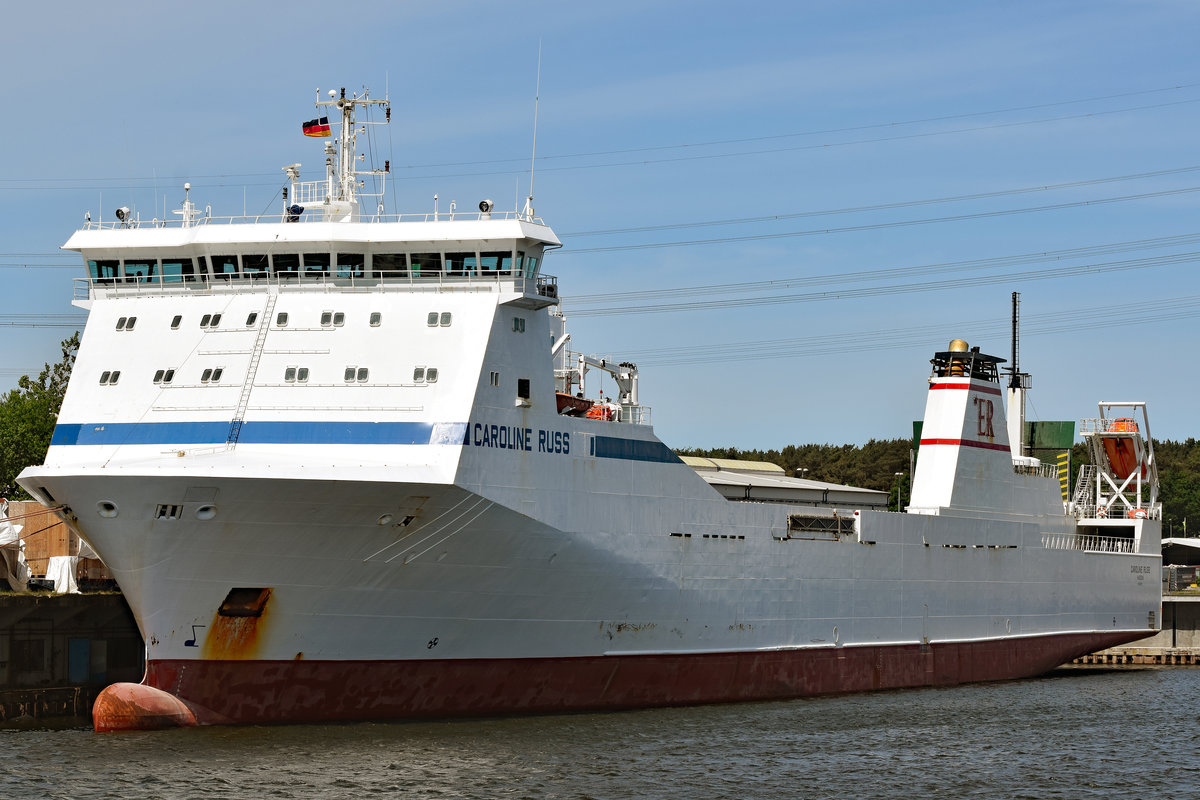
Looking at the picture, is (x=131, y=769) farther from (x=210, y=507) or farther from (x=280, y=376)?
(x=280, y=376)

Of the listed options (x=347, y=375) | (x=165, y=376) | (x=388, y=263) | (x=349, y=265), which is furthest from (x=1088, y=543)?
(x=165, y=376)

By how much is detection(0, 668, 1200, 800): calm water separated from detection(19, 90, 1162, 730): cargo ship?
0.95 m

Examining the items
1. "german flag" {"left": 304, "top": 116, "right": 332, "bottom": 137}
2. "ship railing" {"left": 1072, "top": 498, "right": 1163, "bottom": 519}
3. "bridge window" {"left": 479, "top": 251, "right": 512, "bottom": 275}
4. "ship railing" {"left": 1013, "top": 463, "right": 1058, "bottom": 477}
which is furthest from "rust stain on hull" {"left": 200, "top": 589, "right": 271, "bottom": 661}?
"ship railing" {"left": 1072, "top": 498, "right": 1163, "bottom": 519}

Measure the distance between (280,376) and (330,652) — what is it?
4867 millimetres

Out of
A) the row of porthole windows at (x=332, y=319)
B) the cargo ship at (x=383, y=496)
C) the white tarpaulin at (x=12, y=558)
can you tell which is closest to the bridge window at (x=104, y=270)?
the cargo ship at (x=383, y=496)

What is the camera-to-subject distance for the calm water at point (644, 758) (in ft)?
66.0

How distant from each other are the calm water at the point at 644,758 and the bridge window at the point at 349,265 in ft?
26.8

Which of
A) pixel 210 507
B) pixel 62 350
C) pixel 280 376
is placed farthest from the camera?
pixel 62 350

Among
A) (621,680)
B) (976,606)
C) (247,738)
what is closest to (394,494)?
(247,738)

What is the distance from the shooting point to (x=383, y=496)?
22.7m

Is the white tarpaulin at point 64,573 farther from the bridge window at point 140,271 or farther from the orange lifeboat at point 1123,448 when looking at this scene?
the orange lifeboat at point 1123,448

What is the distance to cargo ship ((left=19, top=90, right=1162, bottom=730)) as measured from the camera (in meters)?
23.2

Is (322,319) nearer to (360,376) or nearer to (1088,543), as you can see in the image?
(360,376)

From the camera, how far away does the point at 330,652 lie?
2372cm
